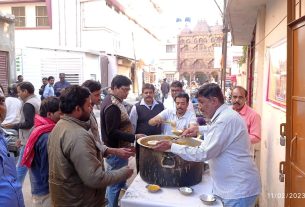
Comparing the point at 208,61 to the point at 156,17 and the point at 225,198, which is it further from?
the point at 225,198

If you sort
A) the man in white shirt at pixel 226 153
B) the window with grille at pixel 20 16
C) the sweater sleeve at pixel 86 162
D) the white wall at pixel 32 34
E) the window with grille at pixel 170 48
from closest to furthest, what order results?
the sweater sleeve at pixel 86 162 < the man in white shirt at pixel 226 153 < the white wall at pixel 32 34 < the window with grille at pixel 20 16 < the window with grille at pixel 170 48

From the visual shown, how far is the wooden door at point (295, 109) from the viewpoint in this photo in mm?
2703

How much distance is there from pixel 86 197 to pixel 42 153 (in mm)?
828

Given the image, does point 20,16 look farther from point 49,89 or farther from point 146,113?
point 146,113

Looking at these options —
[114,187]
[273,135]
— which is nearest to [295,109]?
[273,135]

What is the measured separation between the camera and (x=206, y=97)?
2.79m

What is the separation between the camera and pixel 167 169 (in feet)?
9.74

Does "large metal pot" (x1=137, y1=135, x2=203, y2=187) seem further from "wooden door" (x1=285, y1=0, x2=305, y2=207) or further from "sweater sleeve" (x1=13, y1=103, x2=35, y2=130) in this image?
"sweater sleeve" (x1=13, y1=103, x2=35, y2=130)

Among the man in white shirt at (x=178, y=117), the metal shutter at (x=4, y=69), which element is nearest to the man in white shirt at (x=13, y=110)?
the man in white shirt at (x=178, y=117)

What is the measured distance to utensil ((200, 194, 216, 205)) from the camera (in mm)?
2740

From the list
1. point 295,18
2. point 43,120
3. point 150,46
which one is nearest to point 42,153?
point 43,120

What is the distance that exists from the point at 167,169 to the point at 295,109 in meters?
1.24

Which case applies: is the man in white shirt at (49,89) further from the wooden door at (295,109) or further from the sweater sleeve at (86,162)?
the wooden door at (295,109)

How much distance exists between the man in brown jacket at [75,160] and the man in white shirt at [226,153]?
70cm
